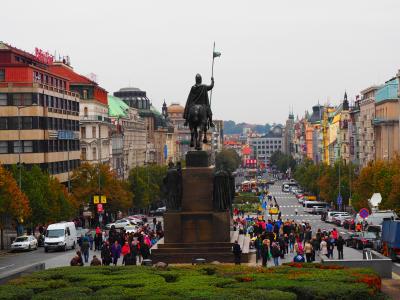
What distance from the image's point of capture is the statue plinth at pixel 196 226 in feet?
132

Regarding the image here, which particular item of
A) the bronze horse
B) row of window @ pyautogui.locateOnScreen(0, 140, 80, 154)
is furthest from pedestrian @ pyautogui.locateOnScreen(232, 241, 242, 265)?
row of window @ pyautogui.locateOnScreen(0, 140, 80, 154)

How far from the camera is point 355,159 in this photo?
181125mm

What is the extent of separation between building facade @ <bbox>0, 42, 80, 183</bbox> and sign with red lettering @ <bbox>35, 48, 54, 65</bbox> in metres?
3.13

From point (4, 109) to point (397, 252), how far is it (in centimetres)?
5839

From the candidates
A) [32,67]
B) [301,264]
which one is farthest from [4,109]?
[301,264]

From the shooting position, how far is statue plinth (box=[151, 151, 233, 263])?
40375mm

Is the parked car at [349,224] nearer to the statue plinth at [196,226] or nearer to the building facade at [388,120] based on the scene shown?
the building facade at [388,120]

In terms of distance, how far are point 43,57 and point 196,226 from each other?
8101cm

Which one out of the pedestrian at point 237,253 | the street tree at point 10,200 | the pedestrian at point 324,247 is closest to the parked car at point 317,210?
the street tree at point 10,200

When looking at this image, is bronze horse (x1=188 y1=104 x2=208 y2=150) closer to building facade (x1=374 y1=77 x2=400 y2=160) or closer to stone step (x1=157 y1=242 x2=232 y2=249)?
stone step (x1=157 y1=242 x2=232 y2=249)

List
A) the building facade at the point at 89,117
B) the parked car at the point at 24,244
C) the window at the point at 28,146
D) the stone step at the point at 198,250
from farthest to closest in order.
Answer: the building facade at the point at 89,117, the window at the point at 28,146, the parked car at the point at 24,244, the stone step at the point at 198,250

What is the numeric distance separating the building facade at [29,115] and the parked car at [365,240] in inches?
1629

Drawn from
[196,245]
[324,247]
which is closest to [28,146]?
[324,247]

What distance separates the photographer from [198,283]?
28531 mm
